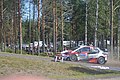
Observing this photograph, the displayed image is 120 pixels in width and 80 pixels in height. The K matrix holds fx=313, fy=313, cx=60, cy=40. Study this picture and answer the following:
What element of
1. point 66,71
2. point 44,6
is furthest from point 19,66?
point 44,6

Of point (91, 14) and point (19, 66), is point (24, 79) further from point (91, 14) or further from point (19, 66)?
point (91, 14)

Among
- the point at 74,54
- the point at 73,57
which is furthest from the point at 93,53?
the point at 73,57

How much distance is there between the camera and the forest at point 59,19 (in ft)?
151

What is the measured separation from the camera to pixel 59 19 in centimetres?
5788

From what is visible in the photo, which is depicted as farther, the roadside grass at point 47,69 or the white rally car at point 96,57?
the white rally car at point 96,57

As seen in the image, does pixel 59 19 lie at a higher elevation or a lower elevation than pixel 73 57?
higher

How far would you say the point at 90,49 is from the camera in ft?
97.3

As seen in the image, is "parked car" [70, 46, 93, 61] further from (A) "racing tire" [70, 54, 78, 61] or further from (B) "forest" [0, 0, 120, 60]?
(B) "forest" [0, 0, 120, 60]

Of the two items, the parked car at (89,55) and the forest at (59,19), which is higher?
the forest at (59,19)

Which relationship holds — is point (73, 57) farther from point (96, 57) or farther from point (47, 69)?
point (47, 69)

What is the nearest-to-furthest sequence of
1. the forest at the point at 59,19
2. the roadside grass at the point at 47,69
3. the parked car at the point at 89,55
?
1. the roadside grass at the point at 47,69
2. the parked car at the point at 89,55
3. the forest at the point at 59,19

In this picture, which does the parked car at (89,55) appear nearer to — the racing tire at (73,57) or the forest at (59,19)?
the racing tire at (73,57)

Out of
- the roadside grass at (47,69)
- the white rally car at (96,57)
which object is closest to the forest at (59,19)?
the white rally car at (96,57)

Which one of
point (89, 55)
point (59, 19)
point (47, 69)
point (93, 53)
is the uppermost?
point (59, 19)
